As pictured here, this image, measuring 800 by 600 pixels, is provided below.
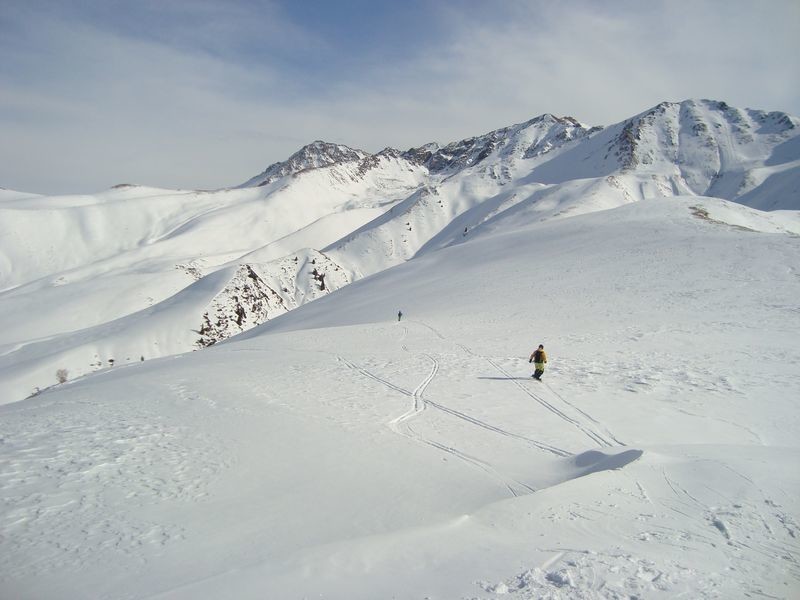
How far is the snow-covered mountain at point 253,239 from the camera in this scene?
226 ft

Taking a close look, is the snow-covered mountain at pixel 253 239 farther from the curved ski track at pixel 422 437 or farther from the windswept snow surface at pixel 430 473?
the curved ski track at pixel 422 437

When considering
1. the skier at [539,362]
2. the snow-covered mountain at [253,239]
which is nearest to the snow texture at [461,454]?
the skier at [539,362]

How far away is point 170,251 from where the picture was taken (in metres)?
158

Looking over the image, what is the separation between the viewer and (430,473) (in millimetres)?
8570

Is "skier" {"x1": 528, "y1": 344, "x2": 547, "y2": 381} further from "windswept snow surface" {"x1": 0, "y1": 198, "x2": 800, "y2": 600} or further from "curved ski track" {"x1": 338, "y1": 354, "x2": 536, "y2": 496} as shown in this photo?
"curved ski track" {"x1": 338, "y1": 354, "x2": 536, "y2": 496}

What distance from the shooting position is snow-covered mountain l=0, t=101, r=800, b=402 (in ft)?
226

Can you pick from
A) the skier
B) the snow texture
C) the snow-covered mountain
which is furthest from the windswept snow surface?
the snow-covered mountain

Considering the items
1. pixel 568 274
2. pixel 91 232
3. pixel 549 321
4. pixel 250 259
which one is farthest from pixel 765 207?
Result: pixel 91 232

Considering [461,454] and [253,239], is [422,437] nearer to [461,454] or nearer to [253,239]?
[461,454]

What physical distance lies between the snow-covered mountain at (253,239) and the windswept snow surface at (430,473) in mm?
47871

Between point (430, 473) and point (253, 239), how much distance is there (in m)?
190

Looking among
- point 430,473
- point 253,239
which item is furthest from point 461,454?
point 253,239

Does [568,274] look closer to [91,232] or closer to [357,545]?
[357,545]

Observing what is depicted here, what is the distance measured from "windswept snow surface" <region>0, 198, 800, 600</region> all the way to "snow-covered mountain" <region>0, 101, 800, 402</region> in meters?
47.9
